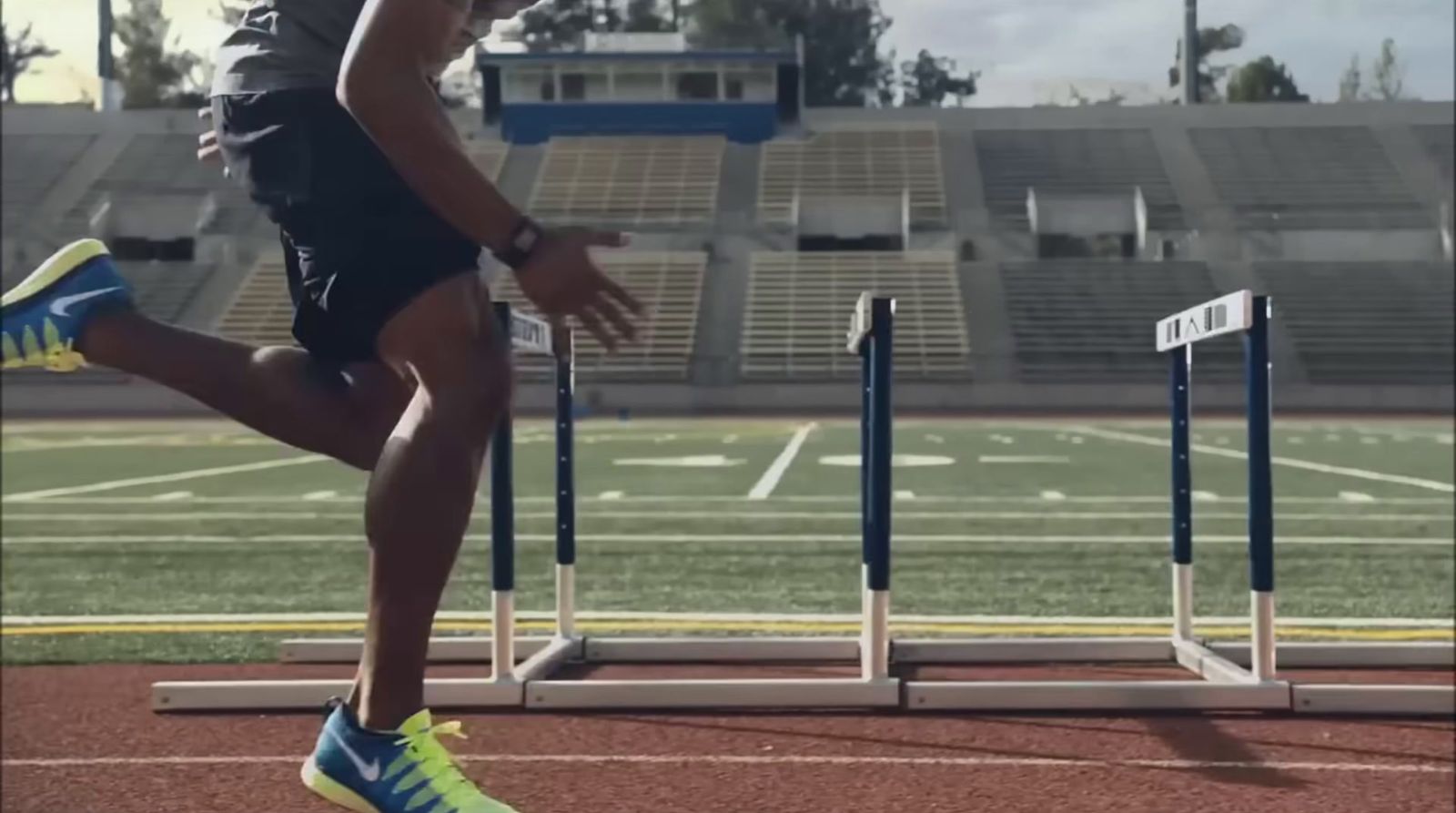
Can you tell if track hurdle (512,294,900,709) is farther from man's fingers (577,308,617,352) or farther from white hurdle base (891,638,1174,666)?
man's fingers (577,308,617,352)

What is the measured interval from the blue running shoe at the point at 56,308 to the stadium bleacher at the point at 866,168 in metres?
22.7

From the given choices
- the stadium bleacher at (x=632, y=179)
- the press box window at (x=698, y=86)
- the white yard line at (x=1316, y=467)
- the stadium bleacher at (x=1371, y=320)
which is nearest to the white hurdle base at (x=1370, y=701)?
the white yard line at (x=1316, y=467)

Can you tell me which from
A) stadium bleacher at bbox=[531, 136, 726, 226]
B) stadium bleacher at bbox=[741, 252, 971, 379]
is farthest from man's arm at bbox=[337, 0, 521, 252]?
stadium bleacher at bbox=[741, 252, 971, 379]

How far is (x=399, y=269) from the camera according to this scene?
192 centimetres

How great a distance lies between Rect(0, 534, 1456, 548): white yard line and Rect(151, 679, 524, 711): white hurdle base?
13.1ft

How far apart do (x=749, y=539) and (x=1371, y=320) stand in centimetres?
1880

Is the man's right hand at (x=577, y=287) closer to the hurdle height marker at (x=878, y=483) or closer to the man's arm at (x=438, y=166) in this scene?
the man's arm at (x=438, y=166)

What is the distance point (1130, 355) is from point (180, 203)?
622 inches

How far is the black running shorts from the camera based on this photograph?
1.92 meters

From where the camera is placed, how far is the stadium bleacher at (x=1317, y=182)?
2417 centimetres

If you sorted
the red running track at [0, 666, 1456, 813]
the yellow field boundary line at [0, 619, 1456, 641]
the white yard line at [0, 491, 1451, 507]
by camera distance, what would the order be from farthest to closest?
the white yard line at [0, 491, 1451, 507] < the yellow field boundary line at [0, 619, 1456, 641] < the red running track at [0, 666, 1456, 813]

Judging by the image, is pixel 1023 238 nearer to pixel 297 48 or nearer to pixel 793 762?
pixel 793 762

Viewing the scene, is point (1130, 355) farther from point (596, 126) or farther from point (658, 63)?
point (658, 63)

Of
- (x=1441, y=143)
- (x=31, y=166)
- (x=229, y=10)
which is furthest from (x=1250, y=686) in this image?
(x=1441, y=143)
